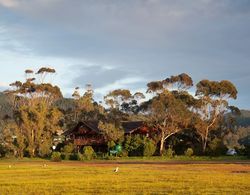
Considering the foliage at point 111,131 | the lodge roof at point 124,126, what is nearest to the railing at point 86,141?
the lodge roof at point 124,126

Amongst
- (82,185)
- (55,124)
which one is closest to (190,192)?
(82,185)

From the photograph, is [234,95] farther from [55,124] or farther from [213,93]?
[55,124]

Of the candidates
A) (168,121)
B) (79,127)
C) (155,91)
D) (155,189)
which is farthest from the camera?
(79,127)

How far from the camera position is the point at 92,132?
7769 cm

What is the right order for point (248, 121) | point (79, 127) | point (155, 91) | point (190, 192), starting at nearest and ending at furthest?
point (190, 192) < point (155, 91) < point (79, 127) < point (248, 121)

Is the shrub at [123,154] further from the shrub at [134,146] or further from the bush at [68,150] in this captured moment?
the bush at [68,150]

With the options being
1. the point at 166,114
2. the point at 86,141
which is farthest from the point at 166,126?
the point at 86,141

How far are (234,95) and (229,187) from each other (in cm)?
4903

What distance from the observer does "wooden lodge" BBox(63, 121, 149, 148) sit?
247ft

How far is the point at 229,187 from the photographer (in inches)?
824

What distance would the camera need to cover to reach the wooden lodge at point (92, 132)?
75438 mm

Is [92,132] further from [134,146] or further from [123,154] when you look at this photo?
[123,154]

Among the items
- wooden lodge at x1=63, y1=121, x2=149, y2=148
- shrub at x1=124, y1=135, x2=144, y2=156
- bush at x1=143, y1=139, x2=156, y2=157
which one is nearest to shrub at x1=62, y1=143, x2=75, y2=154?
wooden lodge at x1=63, y1=121, x2=149, y2=148

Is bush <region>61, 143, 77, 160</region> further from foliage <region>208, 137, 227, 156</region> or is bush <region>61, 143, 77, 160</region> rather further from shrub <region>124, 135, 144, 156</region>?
foliage <region>208, 137, 227, 156</region>
